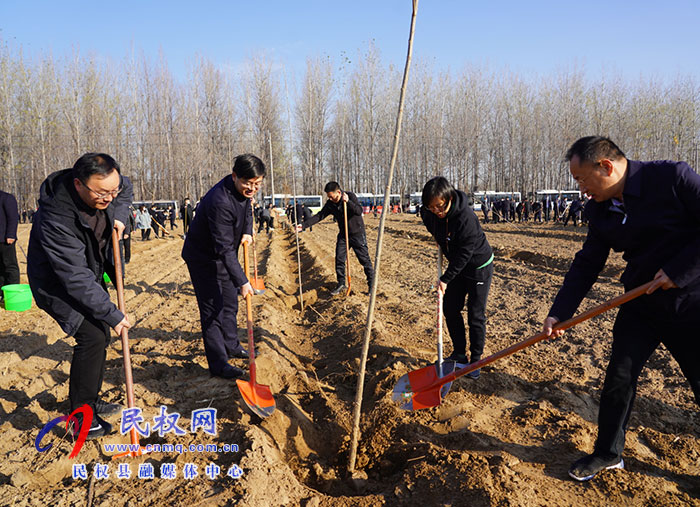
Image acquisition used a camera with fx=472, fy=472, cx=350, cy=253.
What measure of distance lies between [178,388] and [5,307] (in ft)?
15.0

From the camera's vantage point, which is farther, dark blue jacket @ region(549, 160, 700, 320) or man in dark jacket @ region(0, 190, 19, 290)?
man in dark jacket @ region(0, 190, 19, 290)

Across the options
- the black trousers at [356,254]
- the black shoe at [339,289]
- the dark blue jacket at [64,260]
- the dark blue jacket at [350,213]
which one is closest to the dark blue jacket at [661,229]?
the dark blue jacket at [64,260]

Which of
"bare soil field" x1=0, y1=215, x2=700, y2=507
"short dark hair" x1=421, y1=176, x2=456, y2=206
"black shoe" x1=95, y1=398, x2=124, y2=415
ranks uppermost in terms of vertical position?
"short dark hair" x1=421, y1=176, x2=456, y2=206

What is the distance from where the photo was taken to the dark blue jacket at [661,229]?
224 cm

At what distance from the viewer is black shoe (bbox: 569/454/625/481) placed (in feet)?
8.44

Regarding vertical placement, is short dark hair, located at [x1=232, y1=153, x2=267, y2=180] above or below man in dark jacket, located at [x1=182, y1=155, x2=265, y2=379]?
above

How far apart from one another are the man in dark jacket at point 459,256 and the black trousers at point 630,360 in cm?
144

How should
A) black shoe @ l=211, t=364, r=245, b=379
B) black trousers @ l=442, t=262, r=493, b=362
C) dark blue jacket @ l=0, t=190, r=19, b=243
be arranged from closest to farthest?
black trousers @ l=442, t=262, r=493, b=362
black shoe @ l=211, t=364, r=245, b=379
dark blue jacket @ l=0, t=190, r=19, b=243

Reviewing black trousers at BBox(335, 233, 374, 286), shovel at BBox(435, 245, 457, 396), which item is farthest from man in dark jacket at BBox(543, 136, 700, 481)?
black trousers at BBox(335, 233, 374, 286)

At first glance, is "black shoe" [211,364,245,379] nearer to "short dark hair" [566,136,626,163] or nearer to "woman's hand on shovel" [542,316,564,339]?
"woman's hand on shovel" [542,316,564,339]

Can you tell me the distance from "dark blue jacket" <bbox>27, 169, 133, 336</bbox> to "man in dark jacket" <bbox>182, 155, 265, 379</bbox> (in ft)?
3.18

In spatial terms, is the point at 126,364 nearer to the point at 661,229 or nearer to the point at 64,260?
the point at 64,260

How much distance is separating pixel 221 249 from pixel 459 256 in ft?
6.28

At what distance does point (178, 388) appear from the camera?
4062 millimetres
